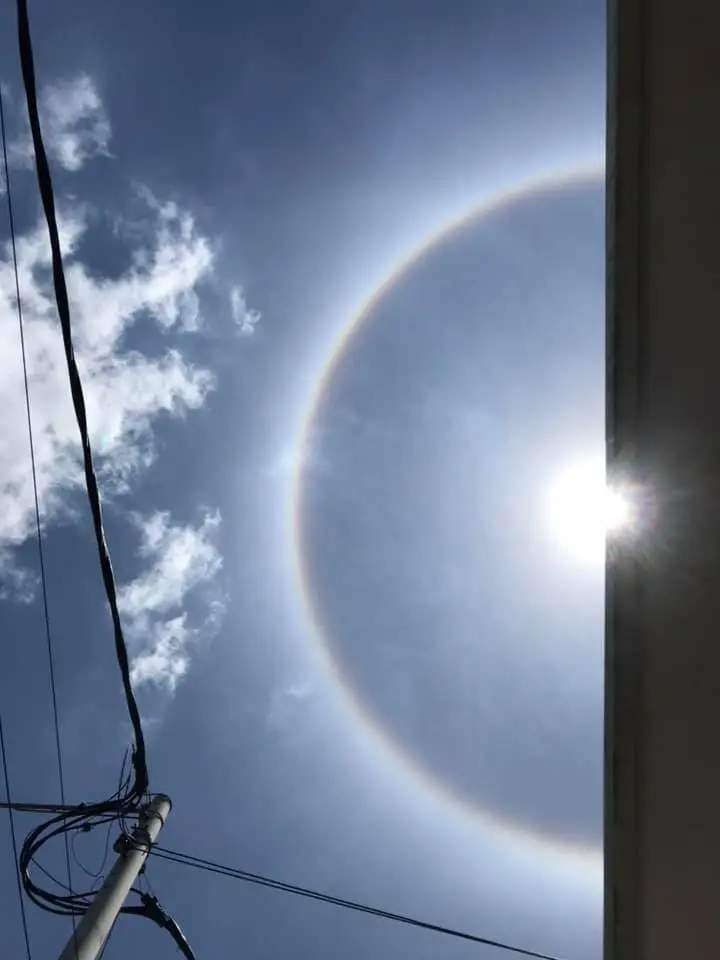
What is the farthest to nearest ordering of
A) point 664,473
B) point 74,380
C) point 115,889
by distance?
point 115,889
point 74,380
point 664,473

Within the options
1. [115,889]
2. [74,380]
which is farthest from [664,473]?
[115,889]

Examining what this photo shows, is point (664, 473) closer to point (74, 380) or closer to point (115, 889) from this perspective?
point (74, 380)

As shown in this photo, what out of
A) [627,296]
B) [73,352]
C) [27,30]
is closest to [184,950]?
[73,352]

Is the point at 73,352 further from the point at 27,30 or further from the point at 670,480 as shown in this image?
the point at 670,480

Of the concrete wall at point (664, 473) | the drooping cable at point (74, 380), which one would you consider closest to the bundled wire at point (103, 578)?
A: the drooping cable at point (74, 380)

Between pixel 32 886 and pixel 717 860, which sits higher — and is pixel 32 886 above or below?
below

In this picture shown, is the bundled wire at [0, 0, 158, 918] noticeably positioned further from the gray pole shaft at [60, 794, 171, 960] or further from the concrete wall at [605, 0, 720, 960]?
the concrete wall at [605, 0, 720, 960]

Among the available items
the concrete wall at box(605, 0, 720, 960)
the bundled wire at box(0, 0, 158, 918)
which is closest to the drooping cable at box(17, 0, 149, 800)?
the bundled wire at box(0, 0, 158, 918)
